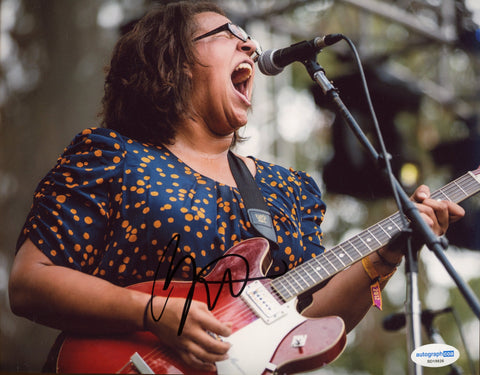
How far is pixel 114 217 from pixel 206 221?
9.1 inches

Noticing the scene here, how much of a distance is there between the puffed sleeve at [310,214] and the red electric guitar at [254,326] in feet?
0.53

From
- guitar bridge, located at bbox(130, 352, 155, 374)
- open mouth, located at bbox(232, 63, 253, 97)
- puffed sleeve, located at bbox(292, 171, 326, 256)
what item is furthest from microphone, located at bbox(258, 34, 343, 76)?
guitar bridge, located at bbox(130, 352, 155, 374)

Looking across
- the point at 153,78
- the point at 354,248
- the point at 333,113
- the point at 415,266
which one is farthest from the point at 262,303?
the point at 333,113

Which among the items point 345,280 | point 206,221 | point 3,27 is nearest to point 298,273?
point 345,280

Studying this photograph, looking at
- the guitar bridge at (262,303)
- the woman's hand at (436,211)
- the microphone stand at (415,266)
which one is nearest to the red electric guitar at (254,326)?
the guitar bridge at (262,303)

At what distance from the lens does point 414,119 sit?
12.0 feet

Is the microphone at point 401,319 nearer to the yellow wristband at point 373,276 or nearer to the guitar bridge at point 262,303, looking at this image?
the yellow wristband at point 373,276

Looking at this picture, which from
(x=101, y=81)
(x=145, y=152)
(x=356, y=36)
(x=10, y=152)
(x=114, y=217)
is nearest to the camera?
(x=114, y=217)

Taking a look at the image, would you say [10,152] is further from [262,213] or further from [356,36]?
[356,36]

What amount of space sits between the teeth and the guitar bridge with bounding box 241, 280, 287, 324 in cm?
64

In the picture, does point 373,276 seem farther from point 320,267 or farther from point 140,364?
point 140,364

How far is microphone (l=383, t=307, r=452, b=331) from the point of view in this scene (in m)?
1.93

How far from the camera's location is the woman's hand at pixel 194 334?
51.1 inches
